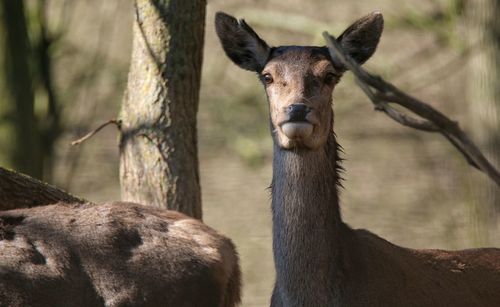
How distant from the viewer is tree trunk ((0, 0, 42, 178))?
429 inches

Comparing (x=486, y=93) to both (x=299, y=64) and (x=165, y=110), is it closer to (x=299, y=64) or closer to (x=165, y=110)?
(x=165, y=110)

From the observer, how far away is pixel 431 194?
15.4 m

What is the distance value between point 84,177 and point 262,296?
117 inches

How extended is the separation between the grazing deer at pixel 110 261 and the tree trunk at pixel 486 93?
5849 mm

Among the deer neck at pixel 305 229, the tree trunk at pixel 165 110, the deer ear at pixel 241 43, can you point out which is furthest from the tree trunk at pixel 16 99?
the deer neck at pixel 305 229

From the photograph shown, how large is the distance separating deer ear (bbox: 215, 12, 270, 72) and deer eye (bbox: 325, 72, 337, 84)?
529 millimetres

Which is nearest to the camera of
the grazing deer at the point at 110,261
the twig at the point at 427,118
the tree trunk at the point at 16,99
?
the twig at the point at 427,118

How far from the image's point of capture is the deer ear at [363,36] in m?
6.80

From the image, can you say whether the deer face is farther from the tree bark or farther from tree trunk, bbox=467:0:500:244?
tree trunk, bbox=467:0:500:244

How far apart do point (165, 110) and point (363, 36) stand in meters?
1.85

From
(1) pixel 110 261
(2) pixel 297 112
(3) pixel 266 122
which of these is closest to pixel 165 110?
(1) pixel 110 261

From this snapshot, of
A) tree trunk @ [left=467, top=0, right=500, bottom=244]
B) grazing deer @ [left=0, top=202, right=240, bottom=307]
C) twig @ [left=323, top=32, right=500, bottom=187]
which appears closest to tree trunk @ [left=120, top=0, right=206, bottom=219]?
grazing deer @ [left=0, top=202, right=240, bottom=307]

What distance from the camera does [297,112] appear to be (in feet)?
20.0

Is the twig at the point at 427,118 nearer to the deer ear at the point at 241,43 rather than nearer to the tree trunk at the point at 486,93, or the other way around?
the deer ear at the point at 241,43
